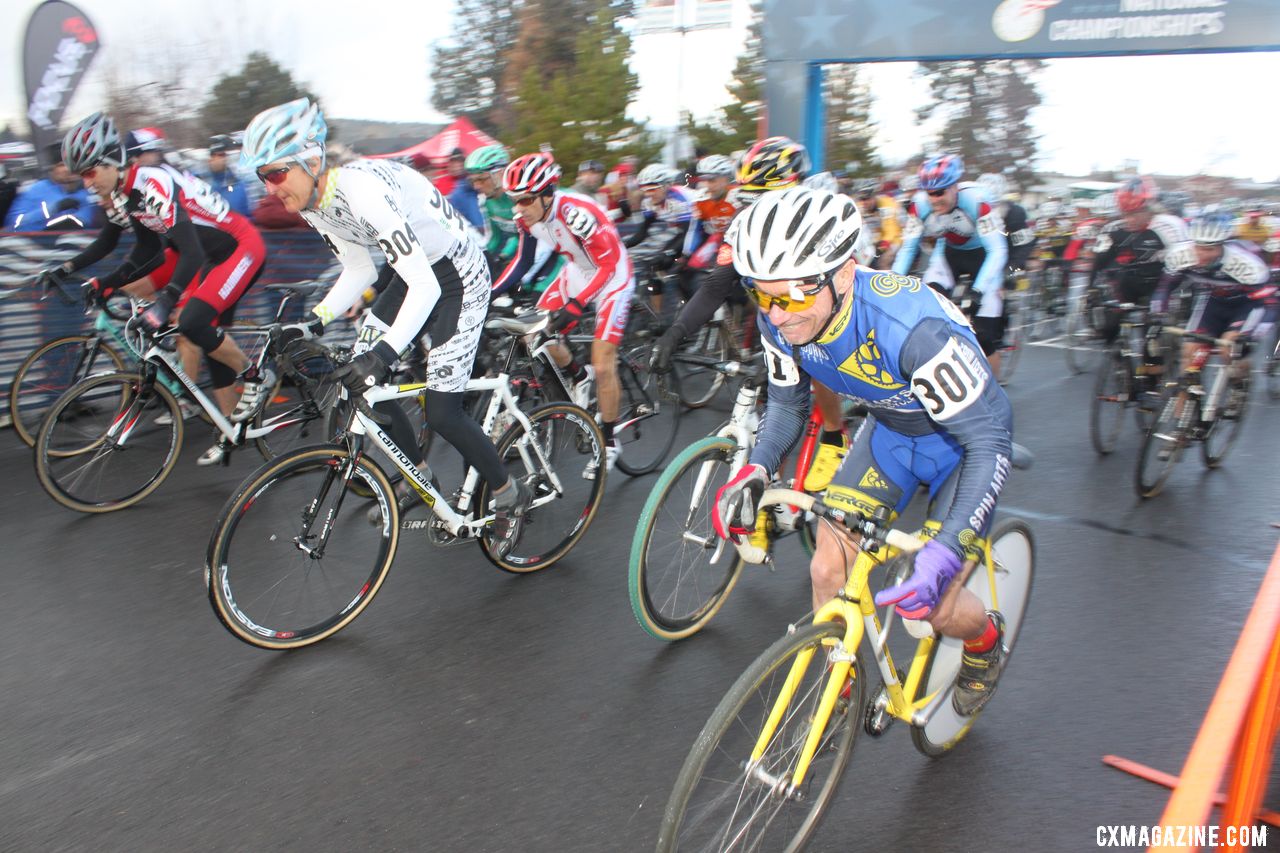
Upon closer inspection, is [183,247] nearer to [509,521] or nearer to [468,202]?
[509,521]

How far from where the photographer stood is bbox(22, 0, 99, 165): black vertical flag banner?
1416 centimetres

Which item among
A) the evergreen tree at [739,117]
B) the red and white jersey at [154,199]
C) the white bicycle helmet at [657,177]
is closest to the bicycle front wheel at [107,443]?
the red and white jersey at [154,199]

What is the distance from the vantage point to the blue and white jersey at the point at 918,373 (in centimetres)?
248

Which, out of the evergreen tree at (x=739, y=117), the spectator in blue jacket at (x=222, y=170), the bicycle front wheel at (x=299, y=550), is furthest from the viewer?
the evergreen tree at (x=739, y=117)

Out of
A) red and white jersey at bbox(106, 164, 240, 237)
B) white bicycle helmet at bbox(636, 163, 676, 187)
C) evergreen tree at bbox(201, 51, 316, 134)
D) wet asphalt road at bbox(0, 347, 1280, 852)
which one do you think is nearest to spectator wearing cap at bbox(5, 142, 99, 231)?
red and white jersey at bbox(106, 164, 240, 237)

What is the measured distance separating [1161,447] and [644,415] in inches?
137

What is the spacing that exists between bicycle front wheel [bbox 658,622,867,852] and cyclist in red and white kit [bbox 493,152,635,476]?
11.1ft

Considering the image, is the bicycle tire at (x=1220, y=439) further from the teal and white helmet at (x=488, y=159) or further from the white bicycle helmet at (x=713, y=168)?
the teal and white helmet at (x=488, y=159)

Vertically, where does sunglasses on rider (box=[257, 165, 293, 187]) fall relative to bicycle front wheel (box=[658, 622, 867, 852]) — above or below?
above

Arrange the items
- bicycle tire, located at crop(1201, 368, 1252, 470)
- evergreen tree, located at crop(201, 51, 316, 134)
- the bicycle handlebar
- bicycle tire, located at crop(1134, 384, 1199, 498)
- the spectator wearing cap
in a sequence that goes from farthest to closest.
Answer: evergreen tree, located at crop(201, 51, 316, 134) → the spectator wearing cap → bicycle tire, located at crop(1201, 368, 1252, 470) → bicycle tire, located at crop(1134, 384, 1199, 498) → the bicycle handlebar

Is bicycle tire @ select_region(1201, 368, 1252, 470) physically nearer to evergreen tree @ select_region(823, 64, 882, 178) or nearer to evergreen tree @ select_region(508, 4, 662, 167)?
evergreen tree @ select_region(508, 4, 662, 167)

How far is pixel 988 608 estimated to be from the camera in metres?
3.10

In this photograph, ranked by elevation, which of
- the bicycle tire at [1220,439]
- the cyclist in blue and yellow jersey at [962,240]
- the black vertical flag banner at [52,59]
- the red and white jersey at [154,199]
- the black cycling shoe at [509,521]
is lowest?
the bicycle tire at [1220,439]

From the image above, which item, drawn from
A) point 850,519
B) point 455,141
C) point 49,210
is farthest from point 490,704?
point 455,141
